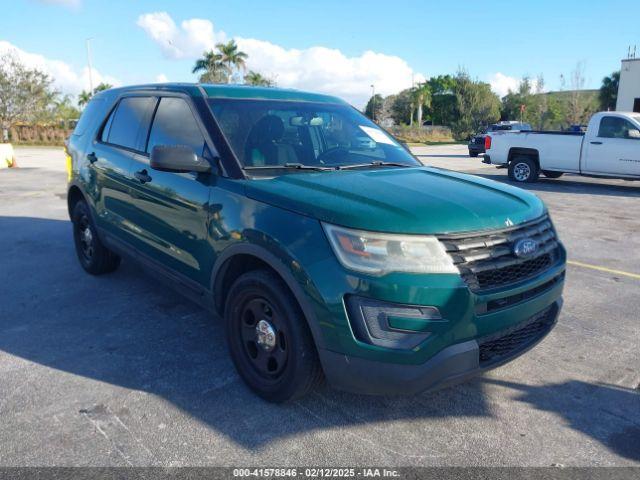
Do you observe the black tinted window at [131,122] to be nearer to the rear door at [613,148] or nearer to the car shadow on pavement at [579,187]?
the car shadow on pavement at [579,187]

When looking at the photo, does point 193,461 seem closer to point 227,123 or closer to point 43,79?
point 227,123

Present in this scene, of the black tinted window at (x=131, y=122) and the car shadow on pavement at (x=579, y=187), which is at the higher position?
the black tinted window at (x=131, y=122)

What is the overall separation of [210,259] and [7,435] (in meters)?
1.42

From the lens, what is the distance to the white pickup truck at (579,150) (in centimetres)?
1218

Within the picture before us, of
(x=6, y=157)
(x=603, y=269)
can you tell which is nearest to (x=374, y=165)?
(x=603, y=269)

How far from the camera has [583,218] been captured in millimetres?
8930

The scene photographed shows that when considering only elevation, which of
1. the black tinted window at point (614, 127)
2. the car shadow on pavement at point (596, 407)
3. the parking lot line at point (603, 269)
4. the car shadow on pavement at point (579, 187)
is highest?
the black tinted window at point (614, 127)

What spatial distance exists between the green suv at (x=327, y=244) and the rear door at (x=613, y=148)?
10.3 metres

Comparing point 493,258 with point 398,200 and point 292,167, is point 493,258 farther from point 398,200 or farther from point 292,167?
point 292,167

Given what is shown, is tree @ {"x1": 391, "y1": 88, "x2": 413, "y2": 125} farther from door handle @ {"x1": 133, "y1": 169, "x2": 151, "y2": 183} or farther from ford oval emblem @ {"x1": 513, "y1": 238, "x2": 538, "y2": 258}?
ford oval emblem @ {"x1": 513, "y1": 238, "x2": 538, "y2": 258}

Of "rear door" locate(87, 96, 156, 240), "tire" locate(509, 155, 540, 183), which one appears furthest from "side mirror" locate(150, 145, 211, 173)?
"tire" locate(509, 155, 540, 183)

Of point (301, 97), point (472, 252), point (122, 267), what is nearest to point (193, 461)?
point (472, 252)

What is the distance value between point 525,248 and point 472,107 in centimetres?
5425

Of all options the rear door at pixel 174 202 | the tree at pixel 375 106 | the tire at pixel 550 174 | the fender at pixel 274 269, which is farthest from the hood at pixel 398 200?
the tree at pixel 375 106
